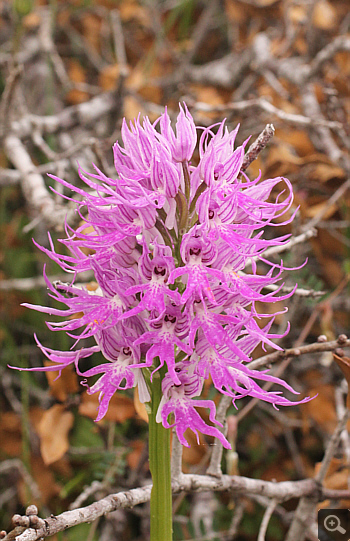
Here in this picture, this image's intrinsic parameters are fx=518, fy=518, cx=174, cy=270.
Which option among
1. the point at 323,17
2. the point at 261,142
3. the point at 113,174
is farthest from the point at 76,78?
the point at 261,142

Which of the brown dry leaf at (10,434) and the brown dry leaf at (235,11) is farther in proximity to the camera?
the brown dry leaf at (235,11)

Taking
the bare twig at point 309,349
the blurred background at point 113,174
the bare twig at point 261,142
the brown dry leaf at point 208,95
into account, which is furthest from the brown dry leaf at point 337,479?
the brown dry leaf at point 208,95

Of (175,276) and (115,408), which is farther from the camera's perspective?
(115,408)

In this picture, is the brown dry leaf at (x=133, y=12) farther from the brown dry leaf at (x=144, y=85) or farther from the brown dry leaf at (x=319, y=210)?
the brown dry leaf at (x=319, y=210)

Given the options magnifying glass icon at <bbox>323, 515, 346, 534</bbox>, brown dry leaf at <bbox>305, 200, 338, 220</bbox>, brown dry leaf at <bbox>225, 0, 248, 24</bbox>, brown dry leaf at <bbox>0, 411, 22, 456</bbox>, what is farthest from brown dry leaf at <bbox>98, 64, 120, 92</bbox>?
magnifying glass icon at <bbox>323, 515, 346, 534</bbox>

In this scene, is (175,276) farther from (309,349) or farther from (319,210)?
(319,210)

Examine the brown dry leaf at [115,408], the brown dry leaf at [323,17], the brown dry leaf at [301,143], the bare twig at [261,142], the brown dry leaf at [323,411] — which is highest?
the brown dry leaf at [323,17]

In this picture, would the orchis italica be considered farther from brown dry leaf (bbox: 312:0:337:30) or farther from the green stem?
brown dry leaf (bbox: 312:0:337:30)
